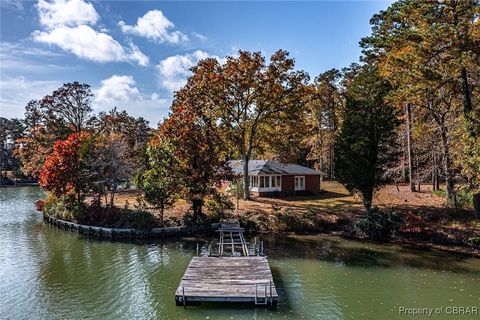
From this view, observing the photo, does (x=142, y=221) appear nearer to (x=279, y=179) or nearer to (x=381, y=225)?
(x=279, y=179)

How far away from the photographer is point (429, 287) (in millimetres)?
16484

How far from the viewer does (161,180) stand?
28078 mm

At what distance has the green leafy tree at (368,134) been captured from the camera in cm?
2698

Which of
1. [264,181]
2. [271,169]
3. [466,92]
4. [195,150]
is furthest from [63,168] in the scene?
[466,92]

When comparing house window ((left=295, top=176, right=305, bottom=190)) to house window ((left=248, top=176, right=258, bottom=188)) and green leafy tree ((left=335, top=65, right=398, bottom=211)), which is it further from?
green leafy tree ((left=335, top=65, right=398, bottom=211))

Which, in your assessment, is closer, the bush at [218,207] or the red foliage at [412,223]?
the red foliage at [412,223]

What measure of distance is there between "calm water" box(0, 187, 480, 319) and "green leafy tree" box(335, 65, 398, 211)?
221 inches

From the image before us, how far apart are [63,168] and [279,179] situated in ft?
74.6

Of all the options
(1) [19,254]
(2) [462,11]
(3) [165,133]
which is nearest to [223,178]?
(3) [165,133]

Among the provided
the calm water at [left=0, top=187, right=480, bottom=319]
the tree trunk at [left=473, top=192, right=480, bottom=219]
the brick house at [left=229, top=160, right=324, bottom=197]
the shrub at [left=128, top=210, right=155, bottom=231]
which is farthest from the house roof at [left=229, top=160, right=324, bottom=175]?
the tree trunk at [left=473, top=192, right=480, bottom=219]

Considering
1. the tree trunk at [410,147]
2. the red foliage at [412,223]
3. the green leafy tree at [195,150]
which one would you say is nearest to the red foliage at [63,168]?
the green leafy tree at [195,150]

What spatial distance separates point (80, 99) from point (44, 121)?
6.01 metres

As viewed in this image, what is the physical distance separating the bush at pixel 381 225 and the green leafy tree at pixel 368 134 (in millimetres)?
1413

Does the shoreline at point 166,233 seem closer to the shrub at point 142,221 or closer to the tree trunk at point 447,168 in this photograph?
the shrub at point 142,221
